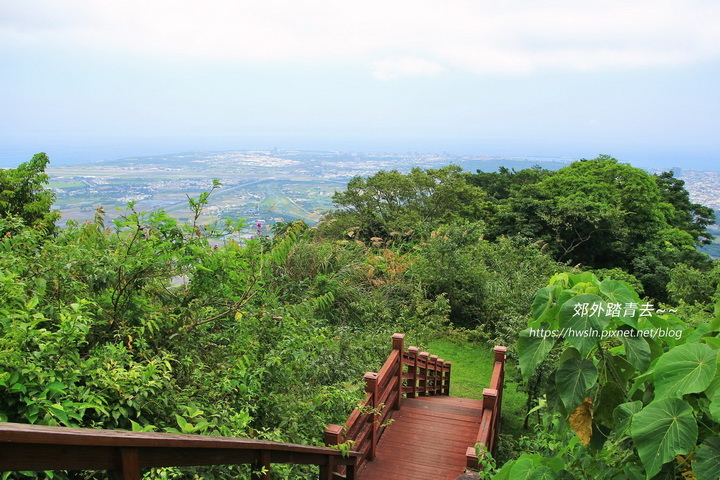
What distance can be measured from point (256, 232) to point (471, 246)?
26.7 feet

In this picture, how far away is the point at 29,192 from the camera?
8.59 metres

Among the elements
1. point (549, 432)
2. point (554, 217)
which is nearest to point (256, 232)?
point (549, 432)

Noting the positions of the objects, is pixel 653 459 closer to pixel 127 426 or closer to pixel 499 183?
pixel 127 426

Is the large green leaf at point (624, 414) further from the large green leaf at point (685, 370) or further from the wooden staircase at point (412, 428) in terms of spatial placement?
the wooden staircase at point (412, 428)

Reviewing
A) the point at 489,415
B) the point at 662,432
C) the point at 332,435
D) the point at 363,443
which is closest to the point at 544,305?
the point at 662,432

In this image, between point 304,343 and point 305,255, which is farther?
point 305,255

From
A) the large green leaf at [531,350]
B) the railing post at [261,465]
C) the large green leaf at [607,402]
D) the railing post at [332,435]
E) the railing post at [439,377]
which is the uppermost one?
the large green leaf at [531,350]

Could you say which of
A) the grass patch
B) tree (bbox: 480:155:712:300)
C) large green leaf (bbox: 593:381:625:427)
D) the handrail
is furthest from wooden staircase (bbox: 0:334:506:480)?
tree (bbox: 480:155:712:300)

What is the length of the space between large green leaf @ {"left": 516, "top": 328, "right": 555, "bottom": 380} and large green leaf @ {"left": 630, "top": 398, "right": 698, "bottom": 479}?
0.38 metres

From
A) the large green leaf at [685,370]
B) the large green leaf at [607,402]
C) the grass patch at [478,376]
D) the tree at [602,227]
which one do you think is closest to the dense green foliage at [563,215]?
the tree at [602,227]

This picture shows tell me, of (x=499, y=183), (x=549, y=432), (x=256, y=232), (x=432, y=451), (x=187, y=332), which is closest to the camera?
(x=187, y=332)

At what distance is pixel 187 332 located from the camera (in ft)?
12.1

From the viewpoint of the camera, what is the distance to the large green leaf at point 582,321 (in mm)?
1711

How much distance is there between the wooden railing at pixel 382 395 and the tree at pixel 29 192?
232 inches
